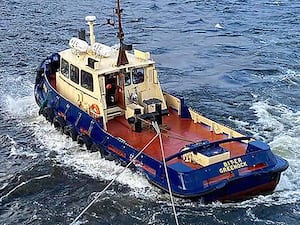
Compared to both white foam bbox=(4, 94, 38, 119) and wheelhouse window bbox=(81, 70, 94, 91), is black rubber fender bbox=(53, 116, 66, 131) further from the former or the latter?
white foam bbox=(4, 94, 38, 119)

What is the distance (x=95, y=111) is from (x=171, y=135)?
8.47ft

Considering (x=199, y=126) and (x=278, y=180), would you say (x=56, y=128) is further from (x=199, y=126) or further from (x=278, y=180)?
(x=278, y=180)

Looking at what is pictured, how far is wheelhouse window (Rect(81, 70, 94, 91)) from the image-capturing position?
65.5 feet

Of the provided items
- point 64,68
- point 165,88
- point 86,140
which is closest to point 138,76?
point 86,140

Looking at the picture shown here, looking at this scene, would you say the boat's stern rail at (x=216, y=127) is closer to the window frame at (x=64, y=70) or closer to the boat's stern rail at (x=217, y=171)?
the boat's stern rail at (x=217, y=171)

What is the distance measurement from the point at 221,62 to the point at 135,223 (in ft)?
48.3

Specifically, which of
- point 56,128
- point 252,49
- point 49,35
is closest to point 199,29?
point 252,49

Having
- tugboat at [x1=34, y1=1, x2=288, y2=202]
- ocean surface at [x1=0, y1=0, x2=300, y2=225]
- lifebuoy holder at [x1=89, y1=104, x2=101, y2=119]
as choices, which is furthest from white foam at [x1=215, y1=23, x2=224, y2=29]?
lifebuoy holder at [x1=89, y1=104, x2=101, y2=119]

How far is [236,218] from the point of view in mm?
16469

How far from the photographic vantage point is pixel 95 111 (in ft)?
65.6

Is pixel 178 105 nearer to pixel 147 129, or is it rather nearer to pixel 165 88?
pixel 147 129

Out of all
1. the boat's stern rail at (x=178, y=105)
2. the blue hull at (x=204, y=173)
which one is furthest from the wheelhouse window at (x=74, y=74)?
the boat's stern rail at (x=178, y=105)

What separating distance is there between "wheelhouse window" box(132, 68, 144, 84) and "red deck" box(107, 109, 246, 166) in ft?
4.07

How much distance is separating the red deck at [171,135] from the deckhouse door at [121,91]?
44 cm
